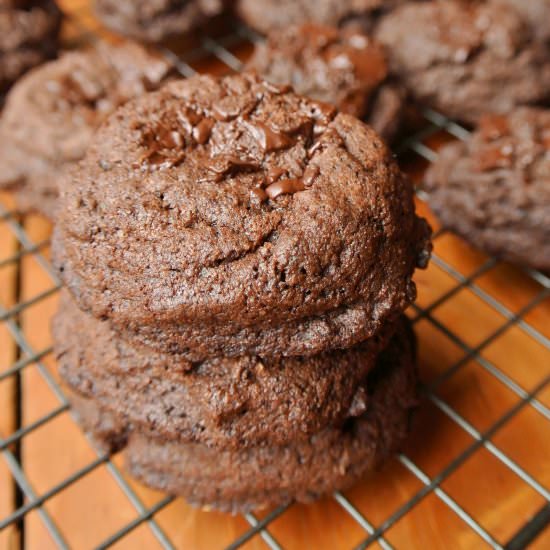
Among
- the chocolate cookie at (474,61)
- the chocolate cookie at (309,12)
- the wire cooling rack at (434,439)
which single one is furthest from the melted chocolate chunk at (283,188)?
the chocolate cookie at (309,12)

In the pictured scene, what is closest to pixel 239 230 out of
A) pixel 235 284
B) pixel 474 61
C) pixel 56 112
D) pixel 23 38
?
pixel 235 284

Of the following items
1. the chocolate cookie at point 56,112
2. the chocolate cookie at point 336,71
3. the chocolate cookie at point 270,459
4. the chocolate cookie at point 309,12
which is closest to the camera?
the chocolate cookie at point 270,459

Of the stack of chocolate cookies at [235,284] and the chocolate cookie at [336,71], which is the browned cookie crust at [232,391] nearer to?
the stack of chocolate cookies at [235,284]

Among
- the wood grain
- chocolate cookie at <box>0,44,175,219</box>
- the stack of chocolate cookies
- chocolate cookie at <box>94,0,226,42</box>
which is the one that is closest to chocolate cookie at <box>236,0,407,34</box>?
chocolate cookie at <box>94,0,226,42</box>

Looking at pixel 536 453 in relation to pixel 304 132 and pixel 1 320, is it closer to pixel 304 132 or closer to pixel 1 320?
pixel 304 132

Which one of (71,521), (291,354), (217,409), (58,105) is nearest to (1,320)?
(71,521)

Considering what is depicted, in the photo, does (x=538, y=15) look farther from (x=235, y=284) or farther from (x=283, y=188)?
(x=235, y=284)

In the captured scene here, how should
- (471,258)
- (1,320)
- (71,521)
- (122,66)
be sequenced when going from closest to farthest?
(71,521) < (1,320) < (471,258) < (122,66)
